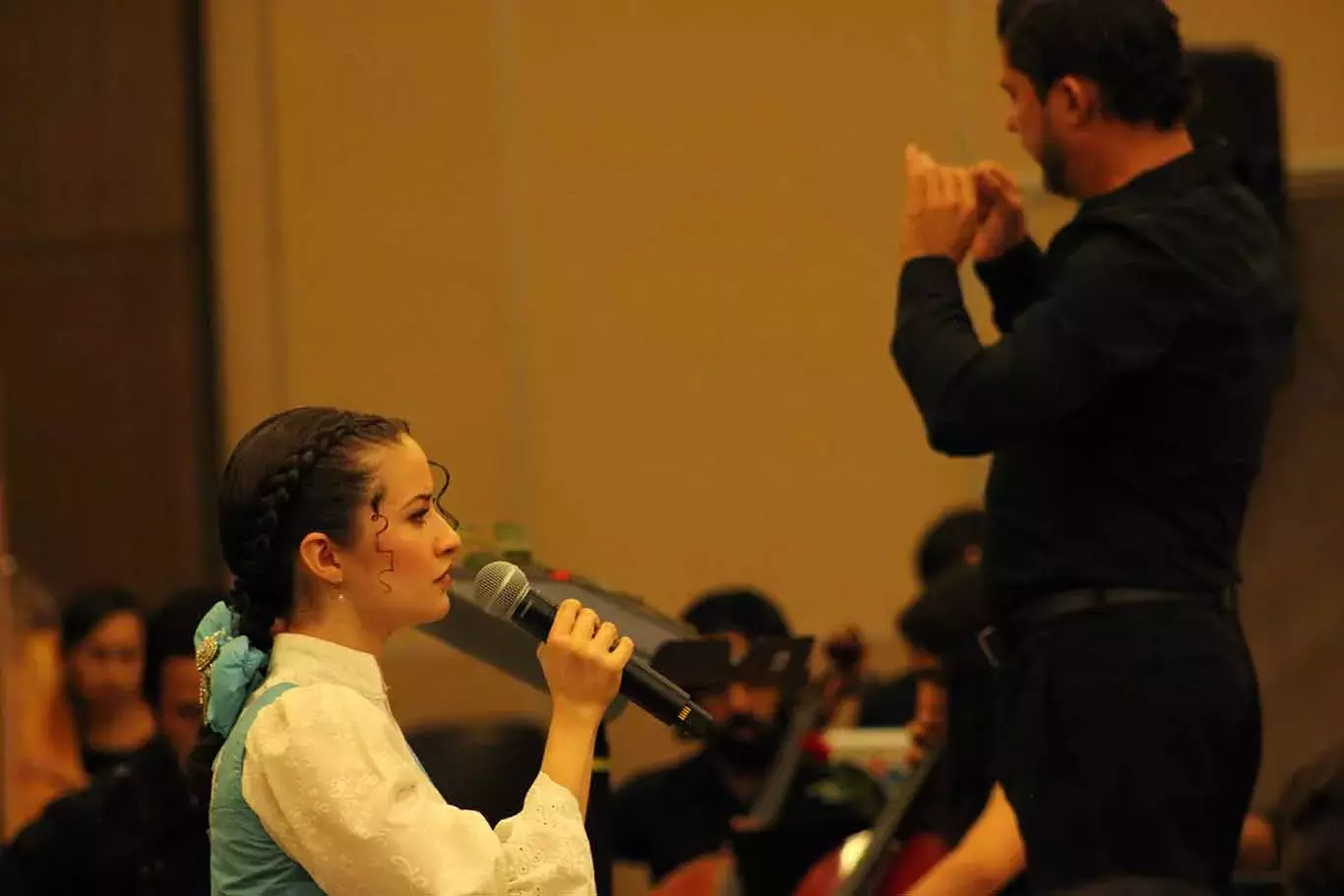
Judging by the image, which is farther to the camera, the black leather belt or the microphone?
the black leather belt

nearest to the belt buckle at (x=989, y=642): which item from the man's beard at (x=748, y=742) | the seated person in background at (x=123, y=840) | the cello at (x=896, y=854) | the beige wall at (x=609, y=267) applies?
the cello at (x=896, y=854)

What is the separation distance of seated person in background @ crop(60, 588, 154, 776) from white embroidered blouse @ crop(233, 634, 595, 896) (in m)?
2.09

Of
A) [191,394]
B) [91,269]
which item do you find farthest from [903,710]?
[91,269]

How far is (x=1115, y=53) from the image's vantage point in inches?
84.4

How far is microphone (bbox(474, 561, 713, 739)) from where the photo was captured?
5.20 feet

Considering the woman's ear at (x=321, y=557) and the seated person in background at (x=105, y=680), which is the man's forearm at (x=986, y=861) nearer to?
the woman's ear at (x=321, y=557)

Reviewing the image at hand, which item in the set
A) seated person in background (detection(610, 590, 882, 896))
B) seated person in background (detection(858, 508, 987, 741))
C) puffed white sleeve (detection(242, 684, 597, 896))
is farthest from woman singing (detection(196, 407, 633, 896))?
seated person in background (detection(610, 590, 882, 896))

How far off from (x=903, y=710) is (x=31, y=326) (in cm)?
235

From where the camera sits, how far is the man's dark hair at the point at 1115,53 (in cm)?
215

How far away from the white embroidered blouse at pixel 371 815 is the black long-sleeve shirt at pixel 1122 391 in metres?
0.72

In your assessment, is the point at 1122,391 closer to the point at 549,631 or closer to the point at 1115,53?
the point at 1115,53

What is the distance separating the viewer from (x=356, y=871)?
1496 millimetres

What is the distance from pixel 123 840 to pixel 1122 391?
5.23ft

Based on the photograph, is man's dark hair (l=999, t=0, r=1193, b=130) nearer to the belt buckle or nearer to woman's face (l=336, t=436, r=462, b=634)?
the belt buckle
